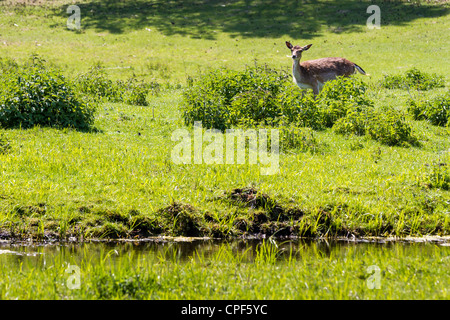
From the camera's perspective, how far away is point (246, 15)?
43688 millimetres

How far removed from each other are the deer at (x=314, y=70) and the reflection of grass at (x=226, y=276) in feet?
34.8

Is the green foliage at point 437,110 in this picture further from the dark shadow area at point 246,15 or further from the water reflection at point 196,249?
the dark shadow area at point 246,15

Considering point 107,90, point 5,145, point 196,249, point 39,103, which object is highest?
point 39,103

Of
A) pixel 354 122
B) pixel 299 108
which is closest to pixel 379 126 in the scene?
pixel 354 122

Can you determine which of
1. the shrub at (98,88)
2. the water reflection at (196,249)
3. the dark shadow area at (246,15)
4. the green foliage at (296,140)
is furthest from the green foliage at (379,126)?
the dark shadow area at (246,15)

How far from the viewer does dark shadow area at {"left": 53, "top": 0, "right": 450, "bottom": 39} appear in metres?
39.9

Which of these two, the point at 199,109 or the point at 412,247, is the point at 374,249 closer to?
the point at 412,247

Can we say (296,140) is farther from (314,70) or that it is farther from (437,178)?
(314,70)

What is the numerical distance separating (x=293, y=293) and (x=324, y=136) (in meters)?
8.87

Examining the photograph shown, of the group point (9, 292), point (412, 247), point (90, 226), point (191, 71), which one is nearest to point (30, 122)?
point (90, 226)

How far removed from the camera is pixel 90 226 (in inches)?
381

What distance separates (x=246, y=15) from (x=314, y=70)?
26.0 metres

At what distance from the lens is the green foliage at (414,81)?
72.4ft

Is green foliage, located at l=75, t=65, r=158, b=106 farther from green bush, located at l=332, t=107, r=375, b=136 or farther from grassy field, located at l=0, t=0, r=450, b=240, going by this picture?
green bush, located at l=332, t=107, r=375, b=136
